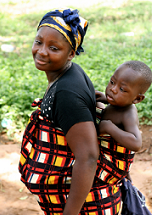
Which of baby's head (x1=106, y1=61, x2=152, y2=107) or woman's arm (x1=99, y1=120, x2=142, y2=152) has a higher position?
baby's head (x1=106, y1=61, x2=152, y2=107)

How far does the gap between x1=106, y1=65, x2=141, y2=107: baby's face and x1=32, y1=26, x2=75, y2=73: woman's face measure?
0.38m

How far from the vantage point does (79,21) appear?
154 centimetres

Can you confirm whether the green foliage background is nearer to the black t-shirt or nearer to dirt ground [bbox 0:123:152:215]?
dirt ground [bbox 0:123:152:215]

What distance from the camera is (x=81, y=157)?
135cm

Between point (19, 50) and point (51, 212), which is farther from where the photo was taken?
point (19, 50)

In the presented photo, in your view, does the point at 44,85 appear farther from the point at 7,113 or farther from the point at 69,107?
the point at 69,107

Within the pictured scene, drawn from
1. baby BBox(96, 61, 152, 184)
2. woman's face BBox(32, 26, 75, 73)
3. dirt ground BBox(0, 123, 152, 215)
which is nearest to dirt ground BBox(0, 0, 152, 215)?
dirt ground BBox(0, 123, 152, 215)

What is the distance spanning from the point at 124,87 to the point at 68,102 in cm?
49

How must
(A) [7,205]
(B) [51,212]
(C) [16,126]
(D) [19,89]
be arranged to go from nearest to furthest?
(B) [51,212] < (A) [7,205] < (C) [16,126] < (D) [19,89]

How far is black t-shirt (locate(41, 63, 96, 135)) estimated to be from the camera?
1.33 metres

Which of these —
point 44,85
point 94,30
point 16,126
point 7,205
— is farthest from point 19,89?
point 94,30

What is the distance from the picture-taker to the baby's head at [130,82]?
1622mm

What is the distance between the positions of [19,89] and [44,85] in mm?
475

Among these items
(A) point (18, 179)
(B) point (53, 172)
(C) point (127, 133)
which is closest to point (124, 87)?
(C) point (127, 133)
